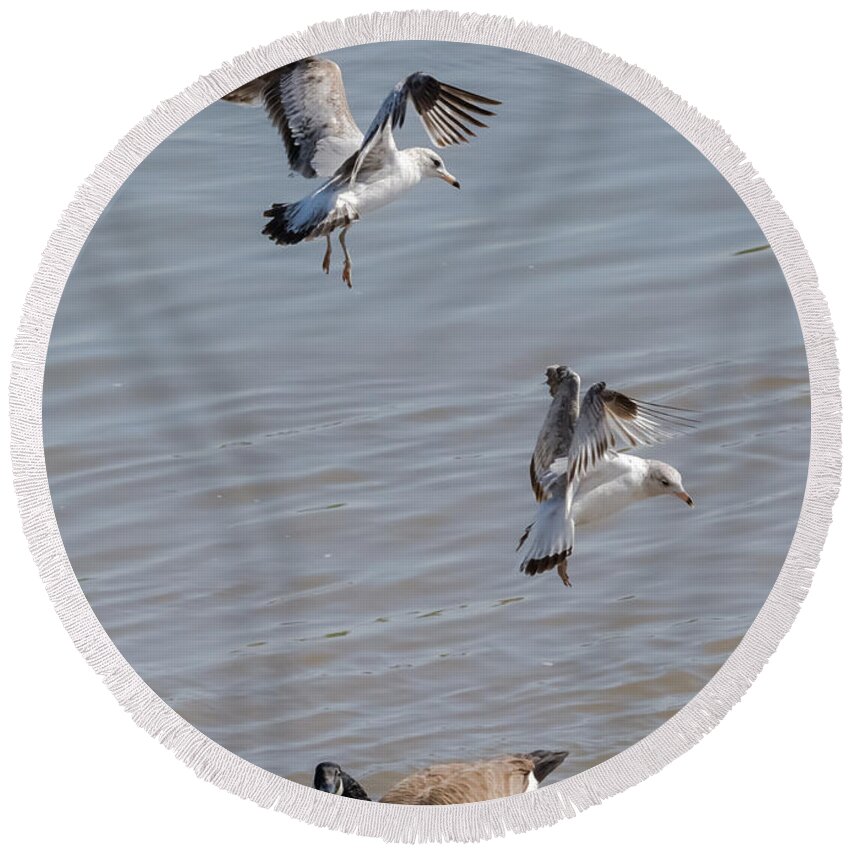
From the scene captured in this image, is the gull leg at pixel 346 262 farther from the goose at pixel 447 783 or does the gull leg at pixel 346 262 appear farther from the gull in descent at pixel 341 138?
the goose at pixel 447 783

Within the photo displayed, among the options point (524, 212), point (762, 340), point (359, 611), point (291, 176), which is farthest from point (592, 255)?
point (359, 611)

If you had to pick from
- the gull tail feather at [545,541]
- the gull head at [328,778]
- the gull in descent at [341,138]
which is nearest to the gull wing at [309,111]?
the gull in descent at [341,138]

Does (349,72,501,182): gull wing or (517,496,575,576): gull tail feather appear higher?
(349,72,501,182): gull wing

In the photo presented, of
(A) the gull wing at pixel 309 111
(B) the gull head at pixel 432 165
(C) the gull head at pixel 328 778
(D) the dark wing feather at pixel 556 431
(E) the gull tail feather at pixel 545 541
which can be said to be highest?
(A) the gull wing at pixel 309 111

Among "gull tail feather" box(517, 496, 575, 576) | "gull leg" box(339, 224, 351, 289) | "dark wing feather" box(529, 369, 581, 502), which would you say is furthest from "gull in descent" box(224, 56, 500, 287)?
"gull tail feather" box(517, 496, 575, 576)

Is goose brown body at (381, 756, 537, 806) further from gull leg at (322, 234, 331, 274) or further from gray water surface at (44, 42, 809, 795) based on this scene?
gull leg at (322, 234, 331, 274)

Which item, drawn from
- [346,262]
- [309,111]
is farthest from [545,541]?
[309,111]

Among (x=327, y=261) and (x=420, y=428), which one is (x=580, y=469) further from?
(x=327, y=261)
